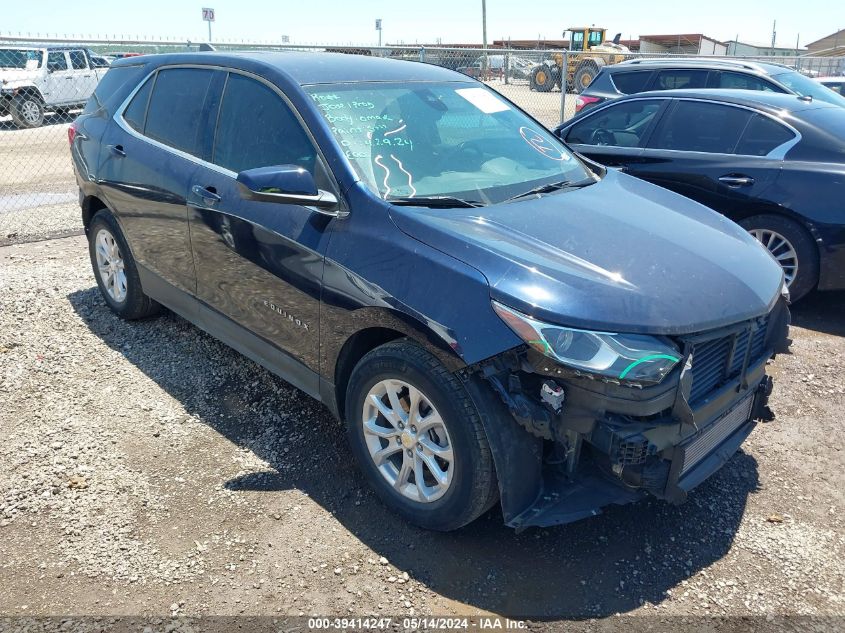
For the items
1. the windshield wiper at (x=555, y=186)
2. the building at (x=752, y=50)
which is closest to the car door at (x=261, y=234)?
the windshield wiper at (x=555, y=186)

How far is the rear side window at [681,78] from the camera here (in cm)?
880

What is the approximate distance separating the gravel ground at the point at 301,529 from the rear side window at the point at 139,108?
1.69 meters

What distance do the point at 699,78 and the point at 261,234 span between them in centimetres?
743

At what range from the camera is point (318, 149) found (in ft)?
10.5

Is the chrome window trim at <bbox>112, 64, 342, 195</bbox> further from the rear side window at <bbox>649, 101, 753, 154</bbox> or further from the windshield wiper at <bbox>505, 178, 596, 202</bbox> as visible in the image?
the rear side window at <bbox>649, 101, 753, 154</bbox>

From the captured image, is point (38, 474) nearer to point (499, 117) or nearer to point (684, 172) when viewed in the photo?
point (499, 117)

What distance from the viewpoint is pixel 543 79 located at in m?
22.1

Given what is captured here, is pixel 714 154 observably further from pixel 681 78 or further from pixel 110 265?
pixel 110 265

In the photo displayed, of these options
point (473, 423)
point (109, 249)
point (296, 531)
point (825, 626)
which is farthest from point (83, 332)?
point (825, 626)

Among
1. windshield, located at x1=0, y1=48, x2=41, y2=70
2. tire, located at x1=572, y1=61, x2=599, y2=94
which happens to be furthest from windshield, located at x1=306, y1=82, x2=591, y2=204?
tire, located at x1=572, y1=61, x2=599, y2=94

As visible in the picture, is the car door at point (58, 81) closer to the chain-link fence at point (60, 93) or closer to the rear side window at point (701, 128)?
the chain-link fence at point (60, 93)

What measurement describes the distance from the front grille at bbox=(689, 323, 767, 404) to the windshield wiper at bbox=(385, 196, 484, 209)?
114 cm

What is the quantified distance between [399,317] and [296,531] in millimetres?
1064

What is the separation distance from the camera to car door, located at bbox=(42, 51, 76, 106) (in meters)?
16.1
